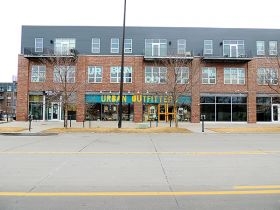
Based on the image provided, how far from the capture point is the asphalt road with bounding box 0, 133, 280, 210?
6230mm

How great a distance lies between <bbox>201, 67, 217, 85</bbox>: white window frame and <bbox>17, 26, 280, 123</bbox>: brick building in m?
0.11

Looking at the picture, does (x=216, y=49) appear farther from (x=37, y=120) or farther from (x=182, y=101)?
(x=37, y=120)

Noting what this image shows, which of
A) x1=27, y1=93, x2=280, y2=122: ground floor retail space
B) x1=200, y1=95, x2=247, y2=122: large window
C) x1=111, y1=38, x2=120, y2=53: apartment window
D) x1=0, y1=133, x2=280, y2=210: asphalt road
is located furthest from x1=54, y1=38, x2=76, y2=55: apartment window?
x1=0, y1=133, x2=280, y2=210: asphalt road

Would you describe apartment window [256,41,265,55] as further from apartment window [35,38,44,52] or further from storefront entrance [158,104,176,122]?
apartment window [35,38,44,52]

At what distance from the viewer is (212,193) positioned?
273 inches

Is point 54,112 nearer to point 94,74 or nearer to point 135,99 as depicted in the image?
point 94,74

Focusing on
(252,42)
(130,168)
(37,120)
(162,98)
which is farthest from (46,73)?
(130,168)

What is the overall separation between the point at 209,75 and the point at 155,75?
229 inches

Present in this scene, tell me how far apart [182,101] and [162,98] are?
2.12m

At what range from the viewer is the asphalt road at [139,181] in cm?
623

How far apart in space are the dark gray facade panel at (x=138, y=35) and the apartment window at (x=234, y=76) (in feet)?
7.49

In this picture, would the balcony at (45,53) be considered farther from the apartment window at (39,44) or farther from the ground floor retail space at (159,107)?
the ground floor retail space at (159,107)

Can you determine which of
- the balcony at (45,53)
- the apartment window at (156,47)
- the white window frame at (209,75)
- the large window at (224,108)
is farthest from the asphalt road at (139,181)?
the apartment window at (156,47)

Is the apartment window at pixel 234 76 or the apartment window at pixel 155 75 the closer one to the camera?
the apartment window at pixel 155 75
